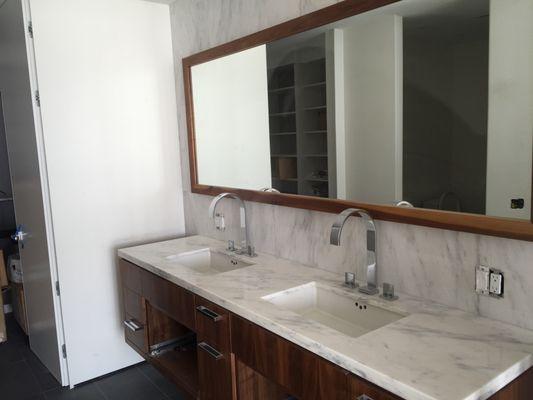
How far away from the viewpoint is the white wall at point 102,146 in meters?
2.68

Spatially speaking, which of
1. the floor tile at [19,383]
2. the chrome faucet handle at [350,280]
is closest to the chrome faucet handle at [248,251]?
the chrome faucet handle at [350,280]

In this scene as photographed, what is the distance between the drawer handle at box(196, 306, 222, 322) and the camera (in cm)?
185

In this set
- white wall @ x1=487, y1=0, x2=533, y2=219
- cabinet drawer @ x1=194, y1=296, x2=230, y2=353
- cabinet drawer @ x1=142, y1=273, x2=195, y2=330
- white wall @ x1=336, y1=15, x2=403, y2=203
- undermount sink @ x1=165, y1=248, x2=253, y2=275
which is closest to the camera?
white wall @ x1=487, y1=0, x2=533, y2=219

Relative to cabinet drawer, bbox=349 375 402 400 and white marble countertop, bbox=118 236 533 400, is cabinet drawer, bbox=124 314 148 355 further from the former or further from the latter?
cabinet drawer, bbox=349 375 402 400

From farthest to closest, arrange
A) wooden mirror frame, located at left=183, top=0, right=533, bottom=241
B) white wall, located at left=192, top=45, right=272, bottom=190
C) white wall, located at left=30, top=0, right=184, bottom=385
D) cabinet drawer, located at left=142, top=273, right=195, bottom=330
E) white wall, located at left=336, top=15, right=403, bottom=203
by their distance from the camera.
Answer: white wall, located at left=30, top=0, right=184, bottom=385 → white wall, located at left=192, top=45, right=272, bottom=190 → cabinet drawer, located at left=142, top=273, right=195, bottom=330 → white wall, located at left=336, top=15, right=403, bottom=203 → wooden mirror frame, located at left=183, top=0, right=533, bottom=241

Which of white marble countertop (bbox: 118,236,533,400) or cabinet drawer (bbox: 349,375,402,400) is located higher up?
white marble countertop (bbox: 118,236,533,400)

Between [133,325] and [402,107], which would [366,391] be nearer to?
[402,107]

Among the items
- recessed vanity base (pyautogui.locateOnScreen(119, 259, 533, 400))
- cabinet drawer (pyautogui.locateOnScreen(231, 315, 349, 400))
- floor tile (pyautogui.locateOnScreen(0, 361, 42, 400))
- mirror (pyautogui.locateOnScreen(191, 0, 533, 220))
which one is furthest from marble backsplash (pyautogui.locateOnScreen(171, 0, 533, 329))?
floor tile (pyautogui.locateOnScreen(0, 361, 42, 400))

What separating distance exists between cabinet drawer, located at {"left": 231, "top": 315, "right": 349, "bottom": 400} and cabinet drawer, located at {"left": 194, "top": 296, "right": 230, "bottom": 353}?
5 centimetres

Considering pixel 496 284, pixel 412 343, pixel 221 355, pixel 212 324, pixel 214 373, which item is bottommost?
pixel 214 373

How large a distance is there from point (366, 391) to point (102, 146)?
7.36ft

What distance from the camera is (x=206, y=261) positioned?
8.90ft

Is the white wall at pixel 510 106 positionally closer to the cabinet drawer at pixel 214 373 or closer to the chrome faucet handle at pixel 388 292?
the chrome faucet handle at pixel 388 292

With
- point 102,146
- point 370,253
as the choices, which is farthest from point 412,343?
point 102,146
